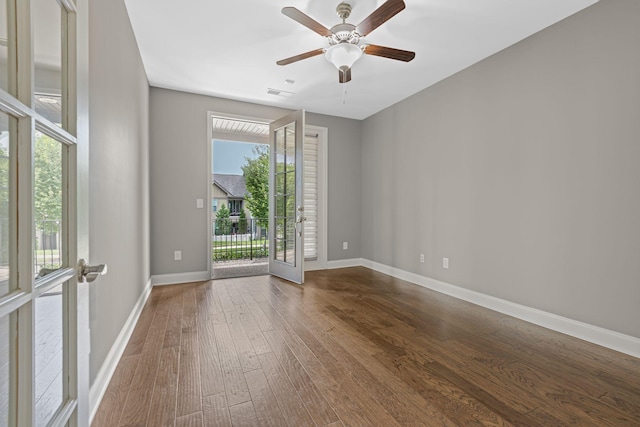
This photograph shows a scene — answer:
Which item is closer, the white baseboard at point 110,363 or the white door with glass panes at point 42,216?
the white door with glass panes at point 42,216

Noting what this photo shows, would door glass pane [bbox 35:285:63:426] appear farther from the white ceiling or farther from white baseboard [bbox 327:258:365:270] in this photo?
white baseboard [bbox 327:258:365:270]

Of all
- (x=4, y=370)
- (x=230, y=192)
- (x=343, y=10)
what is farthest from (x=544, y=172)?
(x=230, y=192)

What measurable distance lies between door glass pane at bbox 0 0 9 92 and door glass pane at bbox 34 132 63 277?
147 millimetres

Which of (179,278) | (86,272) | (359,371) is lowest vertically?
(359,371)

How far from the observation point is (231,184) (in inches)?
543

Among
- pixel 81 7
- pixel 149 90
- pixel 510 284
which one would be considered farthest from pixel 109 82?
pixel 510 284

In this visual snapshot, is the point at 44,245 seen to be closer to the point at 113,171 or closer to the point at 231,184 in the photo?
the point at 113,171

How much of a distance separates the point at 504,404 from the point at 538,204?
184 cm

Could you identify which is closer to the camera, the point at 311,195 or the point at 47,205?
the point at 47,205

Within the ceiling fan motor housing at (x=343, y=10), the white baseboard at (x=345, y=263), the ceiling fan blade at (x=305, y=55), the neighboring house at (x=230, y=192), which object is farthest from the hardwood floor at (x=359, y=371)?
the neighboring house at (x=230, y=192)

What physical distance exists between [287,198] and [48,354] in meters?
3.62

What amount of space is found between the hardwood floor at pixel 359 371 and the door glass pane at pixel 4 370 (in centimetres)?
112

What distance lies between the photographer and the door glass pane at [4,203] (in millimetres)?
543

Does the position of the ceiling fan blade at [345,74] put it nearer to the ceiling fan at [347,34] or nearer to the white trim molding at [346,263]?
the ceiling fan at [347,34]
